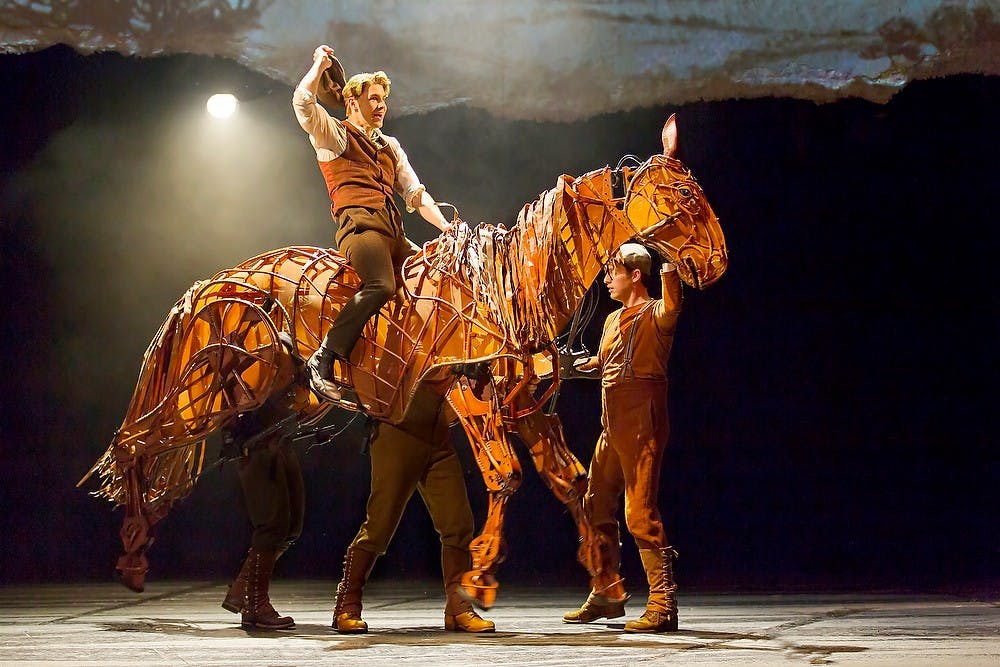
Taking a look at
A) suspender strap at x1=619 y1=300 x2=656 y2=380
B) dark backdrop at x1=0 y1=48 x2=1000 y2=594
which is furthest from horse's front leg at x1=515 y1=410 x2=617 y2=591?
dark backdrop at x1=0 y1=48 x2=1000 y2=594

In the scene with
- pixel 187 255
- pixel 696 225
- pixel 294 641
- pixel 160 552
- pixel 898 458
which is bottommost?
pixel 294 641

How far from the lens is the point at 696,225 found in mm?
3592

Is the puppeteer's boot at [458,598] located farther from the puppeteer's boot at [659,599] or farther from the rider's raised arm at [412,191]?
the rider's raised arm at [412,191]

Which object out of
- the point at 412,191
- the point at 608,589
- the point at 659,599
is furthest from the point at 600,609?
the point at 412,191

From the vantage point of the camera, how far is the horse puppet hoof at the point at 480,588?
11.4ft

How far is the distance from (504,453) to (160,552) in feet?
8.28

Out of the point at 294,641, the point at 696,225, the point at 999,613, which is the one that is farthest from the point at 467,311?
the point at 999,613

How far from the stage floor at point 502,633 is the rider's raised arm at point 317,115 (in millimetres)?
1513

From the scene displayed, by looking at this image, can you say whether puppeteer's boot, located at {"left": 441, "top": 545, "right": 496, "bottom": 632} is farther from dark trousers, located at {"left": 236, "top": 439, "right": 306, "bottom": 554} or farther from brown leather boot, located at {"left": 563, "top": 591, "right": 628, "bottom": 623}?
dark trousers, located at {"left": 236, "top": 439, "right": 306, "bottom": 554}

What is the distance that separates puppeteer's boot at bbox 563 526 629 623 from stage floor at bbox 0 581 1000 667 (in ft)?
0.22

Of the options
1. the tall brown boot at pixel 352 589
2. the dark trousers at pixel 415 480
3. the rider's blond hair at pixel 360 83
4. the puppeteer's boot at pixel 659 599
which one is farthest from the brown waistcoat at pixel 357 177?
the puppeteer's boot at pixel 659 599

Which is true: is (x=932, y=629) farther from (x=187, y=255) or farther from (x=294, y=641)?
(x=187, y=255)

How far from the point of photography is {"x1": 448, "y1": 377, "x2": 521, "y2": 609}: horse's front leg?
3.49m

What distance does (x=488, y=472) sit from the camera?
11.7ft
